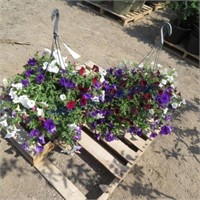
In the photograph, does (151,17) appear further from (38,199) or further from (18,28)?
(38,199)

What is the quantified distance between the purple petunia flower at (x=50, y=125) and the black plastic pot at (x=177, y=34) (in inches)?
131

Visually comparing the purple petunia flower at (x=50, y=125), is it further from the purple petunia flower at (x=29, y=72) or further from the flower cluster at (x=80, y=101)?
the purple petunia flower at (x=29, y=72)

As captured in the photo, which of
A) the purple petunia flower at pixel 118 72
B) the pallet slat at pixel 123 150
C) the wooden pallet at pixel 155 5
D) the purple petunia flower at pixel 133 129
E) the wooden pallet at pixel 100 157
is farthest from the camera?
the wooden pallet at pixel 155 5

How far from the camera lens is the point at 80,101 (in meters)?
2.63

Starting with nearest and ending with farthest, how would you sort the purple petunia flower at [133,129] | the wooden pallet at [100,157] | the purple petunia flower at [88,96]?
1. the wooden pallet at [100,157]
2. the purple petunia flower at [88,96]
3. the purple petunia flower at [133,129]

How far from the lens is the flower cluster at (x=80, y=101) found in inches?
100.0

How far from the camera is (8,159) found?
2.73m

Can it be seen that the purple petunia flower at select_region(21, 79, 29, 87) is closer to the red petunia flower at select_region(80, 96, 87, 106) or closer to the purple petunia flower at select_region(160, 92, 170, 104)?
the red petunia flower at select_region(80, 96, 87, 106)

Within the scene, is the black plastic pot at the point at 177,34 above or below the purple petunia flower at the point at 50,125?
above

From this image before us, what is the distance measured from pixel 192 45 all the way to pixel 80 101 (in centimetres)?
297

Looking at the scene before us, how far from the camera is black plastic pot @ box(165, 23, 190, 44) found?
15.6ft

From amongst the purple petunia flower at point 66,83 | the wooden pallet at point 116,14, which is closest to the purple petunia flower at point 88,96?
the purple petunia flower at point 66,83

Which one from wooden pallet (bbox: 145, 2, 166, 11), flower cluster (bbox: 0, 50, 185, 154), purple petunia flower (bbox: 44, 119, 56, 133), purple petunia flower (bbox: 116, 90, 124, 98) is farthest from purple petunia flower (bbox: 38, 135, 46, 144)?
wooden pallet (bbox: 145, 2, 166, 11)

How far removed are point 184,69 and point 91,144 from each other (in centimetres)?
264
